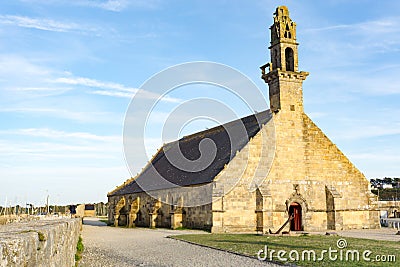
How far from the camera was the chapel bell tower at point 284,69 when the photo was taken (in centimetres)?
3003

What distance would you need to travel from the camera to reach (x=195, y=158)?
34.2m

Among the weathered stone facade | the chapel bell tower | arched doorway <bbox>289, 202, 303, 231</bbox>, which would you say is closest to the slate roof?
the weathered stone facade

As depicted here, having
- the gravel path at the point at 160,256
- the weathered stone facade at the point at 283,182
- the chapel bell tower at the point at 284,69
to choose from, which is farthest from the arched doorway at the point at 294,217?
the gravel path at the point at 160,256

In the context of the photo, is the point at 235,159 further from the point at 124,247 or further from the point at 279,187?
the point at 124,247

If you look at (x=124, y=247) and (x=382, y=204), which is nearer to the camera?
(x=124, y=247)

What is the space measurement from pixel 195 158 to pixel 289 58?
443 inches

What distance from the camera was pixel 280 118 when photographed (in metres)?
29.3

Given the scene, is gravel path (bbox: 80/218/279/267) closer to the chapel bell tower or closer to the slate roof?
the slate roof

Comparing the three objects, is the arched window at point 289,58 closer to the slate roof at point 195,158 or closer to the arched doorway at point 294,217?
the slate roof at point 195,158

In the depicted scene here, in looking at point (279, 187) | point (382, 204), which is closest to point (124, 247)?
point (279, 187)

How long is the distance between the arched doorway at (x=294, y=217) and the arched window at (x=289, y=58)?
10.5m

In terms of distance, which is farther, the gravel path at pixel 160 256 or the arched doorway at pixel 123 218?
the arched doorway at pixel 123 218

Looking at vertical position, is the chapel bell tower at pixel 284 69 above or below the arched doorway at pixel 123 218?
above

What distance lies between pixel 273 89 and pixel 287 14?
253 inches
